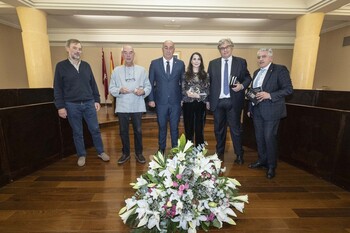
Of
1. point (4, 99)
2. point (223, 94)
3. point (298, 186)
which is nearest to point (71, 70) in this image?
point (4, 99)

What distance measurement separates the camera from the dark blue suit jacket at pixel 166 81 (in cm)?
263

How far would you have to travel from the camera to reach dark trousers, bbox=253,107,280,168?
2328 mm

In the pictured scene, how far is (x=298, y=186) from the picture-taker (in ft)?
7.38

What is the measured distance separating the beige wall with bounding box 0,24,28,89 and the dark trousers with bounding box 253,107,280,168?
772cm

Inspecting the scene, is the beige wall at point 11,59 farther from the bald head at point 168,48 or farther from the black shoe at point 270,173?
the black shoe at point 270,173

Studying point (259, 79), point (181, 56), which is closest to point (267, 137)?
point (259, 79)

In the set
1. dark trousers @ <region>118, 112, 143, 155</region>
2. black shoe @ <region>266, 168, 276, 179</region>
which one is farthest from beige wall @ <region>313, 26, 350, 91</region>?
dark trousers @ <region>118, 112, 143, 155</region>

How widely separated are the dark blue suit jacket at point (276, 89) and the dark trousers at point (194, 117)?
752mm

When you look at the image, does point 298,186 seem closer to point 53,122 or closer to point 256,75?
point 256,75

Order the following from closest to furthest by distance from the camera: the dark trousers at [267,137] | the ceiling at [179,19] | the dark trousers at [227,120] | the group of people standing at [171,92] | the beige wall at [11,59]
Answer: the dark trousers at [267,137], the group of people standing at [171,92], the dark trousers at [227,120], the ceiling at [179,19], the beige wall at [11,59]

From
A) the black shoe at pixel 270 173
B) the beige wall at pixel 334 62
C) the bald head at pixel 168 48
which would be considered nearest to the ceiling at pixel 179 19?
the beige wall at pixel 334 62

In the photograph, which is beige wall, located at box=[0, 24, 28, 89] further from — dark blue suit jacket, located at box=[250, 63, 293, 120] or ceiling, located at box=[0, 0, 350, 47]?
dark blue suit jacket, located at box=[250, 63, 293, 120]

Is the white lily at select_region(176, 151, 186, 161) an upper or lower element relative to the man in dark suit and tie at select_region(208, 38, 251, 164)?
lower

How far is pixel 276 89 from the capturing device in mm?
2279
